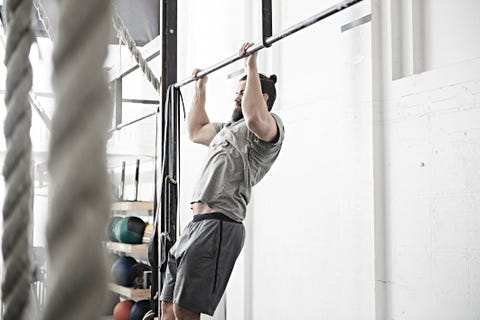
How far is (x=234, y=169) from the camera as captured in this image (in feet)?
10.2

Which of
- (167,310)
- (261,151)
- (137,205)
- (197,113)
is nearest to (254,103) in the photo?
(261,151)

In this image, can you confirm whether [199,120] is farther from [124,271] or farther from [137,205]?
[124,271]

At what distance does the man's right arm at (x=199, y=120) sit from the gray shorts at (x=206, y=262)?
1.90 ft

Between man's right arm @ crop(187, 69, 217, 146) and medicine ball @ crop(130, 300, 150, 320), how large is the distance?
7.31 feet

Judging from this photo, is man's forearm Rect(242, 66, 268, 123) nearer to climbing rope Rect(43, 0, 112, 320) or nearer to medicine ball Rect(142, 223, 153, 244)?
climbing rope Rect(43, 0, 112, 320)

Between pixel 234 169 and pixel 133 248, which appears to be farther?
pixel 133 248

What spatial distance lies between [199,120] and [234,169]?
0.56 meters

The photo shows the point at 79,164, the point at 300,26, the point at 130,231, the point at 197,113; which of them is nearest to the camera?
the point at 79,164

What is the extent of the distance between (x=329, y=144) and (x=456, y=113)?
A: 0.94 meters

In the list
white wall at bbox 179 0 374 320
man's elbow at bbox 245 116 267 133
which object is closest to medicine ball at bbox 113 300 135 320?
white wall at bbox 179 0 374 320

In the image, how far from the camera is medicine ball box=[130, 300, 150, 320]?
5207 mm

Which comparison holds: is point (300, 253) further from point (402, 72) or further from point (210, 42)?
point (210, 42)

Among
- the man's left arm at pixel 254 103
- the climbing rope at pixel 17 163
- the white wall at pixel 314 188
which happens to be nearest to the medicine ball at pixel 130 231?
the white wall at pixel 314 188

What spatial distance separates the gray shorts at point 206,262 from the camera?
120 inches
